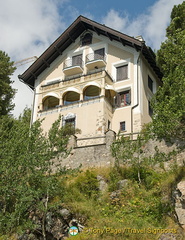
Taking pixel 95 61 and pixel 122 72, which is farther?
pixel 95 61

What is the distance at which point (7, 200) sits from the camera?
18.8 m

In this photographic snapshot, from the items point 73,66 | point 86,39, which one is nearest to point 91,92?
point 73,66

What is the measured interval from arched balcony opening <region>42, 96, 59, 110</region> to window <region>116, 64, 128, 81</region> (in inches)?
231

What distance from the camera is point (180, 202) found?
16.5 m

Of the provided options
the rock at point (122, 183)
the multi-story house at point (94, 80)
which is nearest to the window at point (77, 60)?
the multi-story house at point (94, 80)

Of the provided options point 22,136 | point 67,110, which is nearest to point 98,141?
point 67,110

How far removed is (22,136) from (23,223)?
482 centimetres

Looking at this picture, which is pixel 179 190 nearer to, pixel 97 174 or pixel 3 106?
pixel 97 174

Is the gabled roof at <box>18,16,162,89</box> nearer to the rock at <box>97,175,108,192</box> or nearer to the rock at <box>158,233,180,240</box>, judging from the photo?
the rock at <box>97,175,108,192</box>

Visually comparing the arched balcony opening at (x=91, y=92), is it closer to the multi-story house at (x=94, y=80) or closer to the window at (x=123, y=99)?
the multi-story house at (x=94, y=80)

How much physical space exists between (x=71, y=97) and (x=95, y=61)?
376cm

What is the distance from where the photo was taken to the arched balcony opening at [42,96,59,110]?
32.8m

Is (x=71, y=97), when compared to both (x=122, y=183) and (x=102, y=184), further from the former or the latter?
(x=122, y=183)

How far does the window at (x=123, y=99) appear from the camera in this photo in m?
30.1
